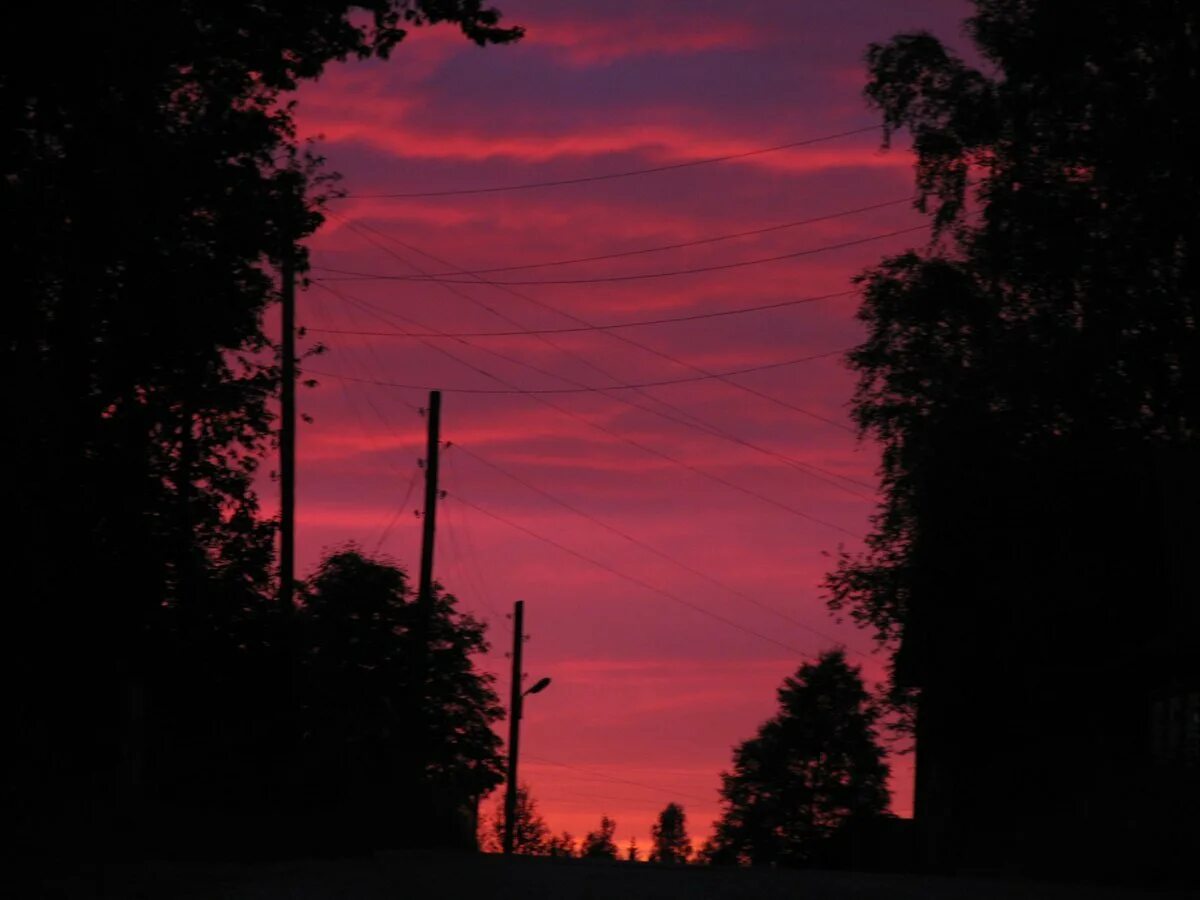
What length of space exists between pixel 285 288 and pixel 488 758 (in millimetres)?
37979

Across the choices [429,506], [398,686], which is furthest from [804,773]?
[429,506]

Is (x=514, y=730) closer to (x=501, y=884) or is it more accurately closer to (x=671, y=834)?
(x=501, y=884)

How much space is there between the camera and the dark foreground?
1528cm

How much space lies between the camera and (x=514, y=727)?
2312 inches

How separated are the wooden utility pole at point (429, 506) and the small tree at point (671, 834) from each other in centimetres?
12863

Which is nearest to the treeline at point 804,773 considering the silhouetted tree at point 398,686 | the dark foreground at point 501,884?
the silhouetted tree at point 398,686

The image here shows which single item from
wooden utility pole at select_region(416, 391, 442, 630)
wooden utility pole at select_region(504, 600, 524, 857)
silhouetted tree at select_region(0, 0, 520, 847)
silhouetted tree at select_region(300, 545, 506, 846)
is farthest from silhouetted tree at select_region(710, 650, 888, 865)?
silhouetted tree at select_region(0, 0, 520, 847)

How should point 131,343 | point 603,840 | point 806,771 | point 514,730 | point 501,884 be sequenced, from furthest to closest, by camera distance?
point 603,840
point 806,771
point 514,730
point 131,343
point 501,884

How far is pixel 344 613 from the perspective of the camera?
215ft

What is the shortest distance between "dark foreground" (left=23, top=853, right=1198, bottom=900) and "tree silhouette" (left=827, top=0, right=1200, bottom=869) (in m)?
15.7

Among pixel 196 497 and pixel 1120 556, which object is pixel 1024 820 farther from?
pixel 196 497

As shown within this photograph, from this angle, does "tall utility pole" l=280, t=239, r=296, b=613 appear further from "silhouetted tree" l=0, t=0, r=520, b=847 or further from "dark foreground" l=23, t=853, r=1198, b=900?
"dark foreground" l=23, t=853, r=1198, b=900

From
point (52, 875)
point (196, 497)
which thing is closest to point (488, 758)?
point (196, 497)

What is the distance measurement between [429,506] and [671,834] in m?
136
